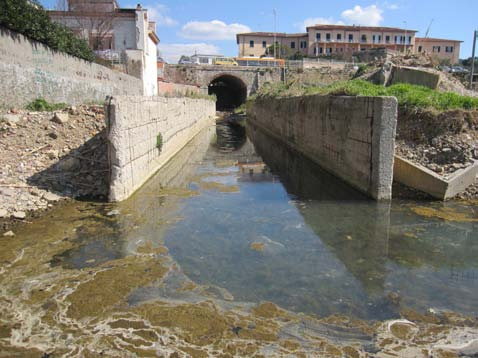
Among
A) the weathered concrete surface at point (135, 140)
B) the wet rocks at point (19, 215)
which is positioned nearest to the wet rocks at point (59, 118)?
the weathered concrete surface at point (135, 140)

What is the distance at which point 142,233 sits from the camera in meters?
6.61

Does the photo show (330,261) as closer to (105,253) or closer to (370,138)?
(105,253)

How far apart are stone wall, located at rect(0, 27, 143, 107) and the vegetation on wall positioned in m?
0.29

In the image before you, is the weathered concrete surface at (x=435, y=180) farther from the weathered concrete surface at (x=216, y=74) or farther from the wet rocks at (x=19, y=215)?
the weathered concrete surface at (x=216, y=74)

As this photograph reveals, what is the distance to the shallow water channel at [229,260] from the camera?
427cm

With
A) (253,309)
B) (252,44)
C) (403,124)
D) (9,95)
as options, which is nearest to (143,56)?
(9,95)

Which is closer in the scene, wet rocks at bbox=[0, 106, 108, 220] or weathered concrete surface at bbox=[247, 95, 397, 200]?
wet rocks at bbox=[0, 106, 108, 220]

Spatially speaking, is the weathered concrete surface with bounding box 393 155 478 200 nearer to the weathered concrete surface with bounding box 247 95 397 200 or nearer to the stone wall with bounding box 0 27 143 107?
the weathered concrete surface with bounding box 247 95 397 200

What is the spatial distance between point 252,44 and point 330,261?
8099cm

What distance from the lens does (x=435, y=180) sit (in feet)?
27.0

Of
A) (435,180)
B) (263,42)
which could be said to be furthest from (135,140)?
(263,42)

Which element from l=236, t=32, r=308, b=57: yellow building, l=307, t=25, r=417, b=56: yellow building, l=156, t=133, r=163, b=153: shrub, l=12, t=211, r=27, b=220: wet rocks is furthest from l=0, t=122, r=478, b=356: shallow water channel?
l=236, t=32, r=308, b=57: yellow building

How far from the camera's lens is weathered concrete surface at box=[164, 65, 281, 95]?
159 ft

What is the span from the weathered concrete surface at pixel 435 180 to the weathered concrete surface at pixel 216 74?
41484 millimetres
